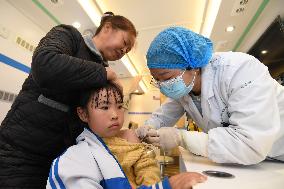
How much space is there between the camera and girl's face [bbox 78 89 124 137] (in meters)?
1.11

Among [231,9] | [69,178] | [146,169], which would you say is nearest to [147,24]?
[231,9]

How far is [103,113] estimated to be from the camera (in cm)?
111

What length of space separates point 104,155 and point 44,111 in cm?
33

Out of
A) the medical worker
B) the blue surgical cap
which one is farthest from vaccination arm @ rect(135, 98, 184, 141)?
the blue surgical cap

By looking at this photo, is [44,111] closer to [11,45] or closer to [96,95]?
[96,95]

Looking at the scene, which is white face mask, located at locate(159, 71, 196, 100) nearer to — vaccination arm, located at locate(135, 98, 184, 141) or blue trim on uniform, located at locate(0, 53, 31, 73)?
vaccination arm, located at locate(135, 98, 184, 141)

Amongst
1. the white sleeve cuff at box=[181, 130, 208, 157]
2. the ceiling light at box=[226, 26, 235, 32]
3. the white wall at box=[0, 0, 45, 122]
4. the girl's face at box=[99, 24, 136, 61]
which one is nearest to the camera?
the white sleeve cuff at box=[181, 130, 208, 157]

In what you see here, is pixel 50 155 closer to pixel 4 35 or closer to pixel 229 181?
pixel 229 181

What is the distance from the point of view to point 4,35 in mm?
2812

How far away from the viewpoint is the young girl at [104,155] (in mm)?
829

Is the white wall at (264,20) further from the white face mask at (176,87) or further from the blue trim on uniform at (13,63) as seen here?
the blue trim on uniform at (13,63)

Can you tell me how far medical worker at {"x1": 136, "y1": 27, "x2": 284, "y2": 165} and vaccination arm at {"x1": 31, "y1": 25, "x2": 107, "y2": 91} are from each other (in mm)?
412

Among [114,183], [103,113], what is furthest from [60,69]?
[114,183]

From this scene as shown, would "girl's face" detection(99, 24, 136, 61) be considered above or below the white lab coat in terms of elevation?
above
